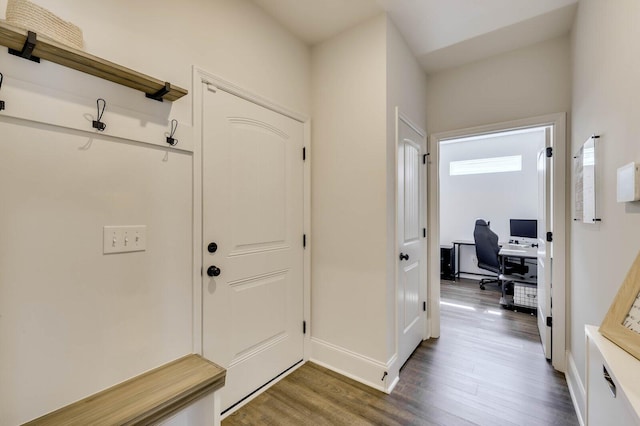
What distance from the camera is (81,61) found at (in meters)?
1.11

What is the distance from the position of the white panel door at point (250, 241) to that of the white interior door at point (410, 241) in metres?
0.83

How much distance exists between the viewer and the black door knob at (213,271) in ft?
5.41

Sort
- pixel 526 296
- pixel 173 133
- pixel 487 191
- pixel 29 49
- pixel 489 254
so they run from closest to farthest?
1. pixel 29 49
2. pixel 173 133
3. pixel 526 296
4. pixel 489 254
5. pixel 487 191

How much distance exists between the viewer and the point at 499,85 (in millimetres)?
2557

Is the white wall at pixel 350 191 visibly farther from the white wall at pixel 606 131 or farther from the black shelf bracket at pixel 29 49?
the black shelf bracket at pixel 29 49

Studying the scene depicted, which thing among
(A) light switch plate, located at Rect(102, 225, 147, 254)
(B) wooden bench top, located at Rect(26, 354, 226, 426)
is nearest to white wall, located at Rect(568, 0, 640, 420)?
(B) wooden bench top, located at Rect(26, 354, 226, 426)

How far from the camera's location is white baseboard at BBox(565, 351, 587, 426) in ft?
5.53

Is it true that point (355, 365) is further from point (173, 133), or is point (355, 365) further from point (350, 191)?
point (173, 133)

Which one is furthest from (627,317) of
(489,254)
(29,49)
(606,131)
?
(489,254)

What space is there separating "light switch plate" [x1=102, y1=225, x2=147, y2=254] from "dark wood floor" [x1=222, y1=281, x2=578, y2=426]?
1.21m

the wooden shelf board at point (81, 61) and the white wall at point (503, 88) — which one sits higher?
the white wall at point (503, 88)

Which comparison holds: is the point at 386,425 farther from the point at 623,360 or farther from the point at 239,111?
the point at 239,111

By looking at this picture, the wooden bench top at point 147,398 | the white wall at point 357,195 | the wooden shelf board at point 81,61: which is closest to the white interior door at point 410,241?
the white wall at point 357,195

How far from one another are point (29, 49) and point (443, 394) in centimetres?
286
